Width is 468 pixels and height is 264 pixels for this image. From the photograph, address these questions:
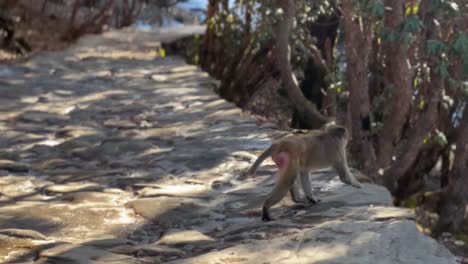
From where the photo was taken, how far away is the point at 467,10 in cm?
684

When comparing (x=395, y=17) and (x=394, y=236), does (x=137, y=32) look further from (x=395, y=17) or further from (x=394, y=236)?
(x=394, y=236)

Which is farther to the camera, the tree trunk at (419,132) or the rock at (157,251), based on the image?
the tree trunk at (419,132)

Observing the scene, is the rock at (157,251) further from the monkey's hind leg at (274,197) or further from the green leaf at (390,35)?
the green leaf at (390,35)

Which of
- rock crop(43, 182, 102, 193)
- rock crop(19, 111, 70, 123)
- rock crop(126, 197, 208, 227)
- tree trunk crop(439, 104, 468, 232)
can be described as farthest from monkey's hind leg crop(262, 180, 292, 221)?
tree trunk crop(439, 104, 468, 232)

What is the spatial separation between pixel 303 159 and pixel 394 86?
3307mm

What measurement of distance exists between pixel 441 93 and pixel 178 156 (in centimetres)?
297

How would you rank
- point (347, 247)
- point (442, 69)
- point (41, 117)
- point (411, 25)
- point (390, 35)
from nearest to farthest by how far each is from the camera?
point (347, 247) < point (411, 25) < point (390, 35) < point (442, 69) < point (41, 117)

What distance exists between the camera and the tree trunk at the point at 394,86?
682 centimetres

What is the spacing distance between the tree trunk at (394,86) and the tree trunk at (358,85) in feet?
0.76

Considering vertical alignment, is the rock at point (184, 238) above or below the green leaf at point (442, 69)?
below

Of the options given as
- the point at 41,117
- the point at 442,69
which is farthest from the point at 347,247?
the point at 41,117

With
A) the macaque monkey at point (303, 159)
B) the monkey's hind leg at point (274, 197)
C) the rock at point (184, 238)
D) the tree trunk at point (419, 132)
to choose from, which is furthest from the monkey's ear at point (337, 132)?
the tree trunk at point (419, 132)

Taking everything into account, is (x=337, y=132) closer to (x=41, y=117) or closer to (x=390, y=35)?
(x=390, y=35)

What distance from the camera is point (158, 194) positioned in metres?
4.98
